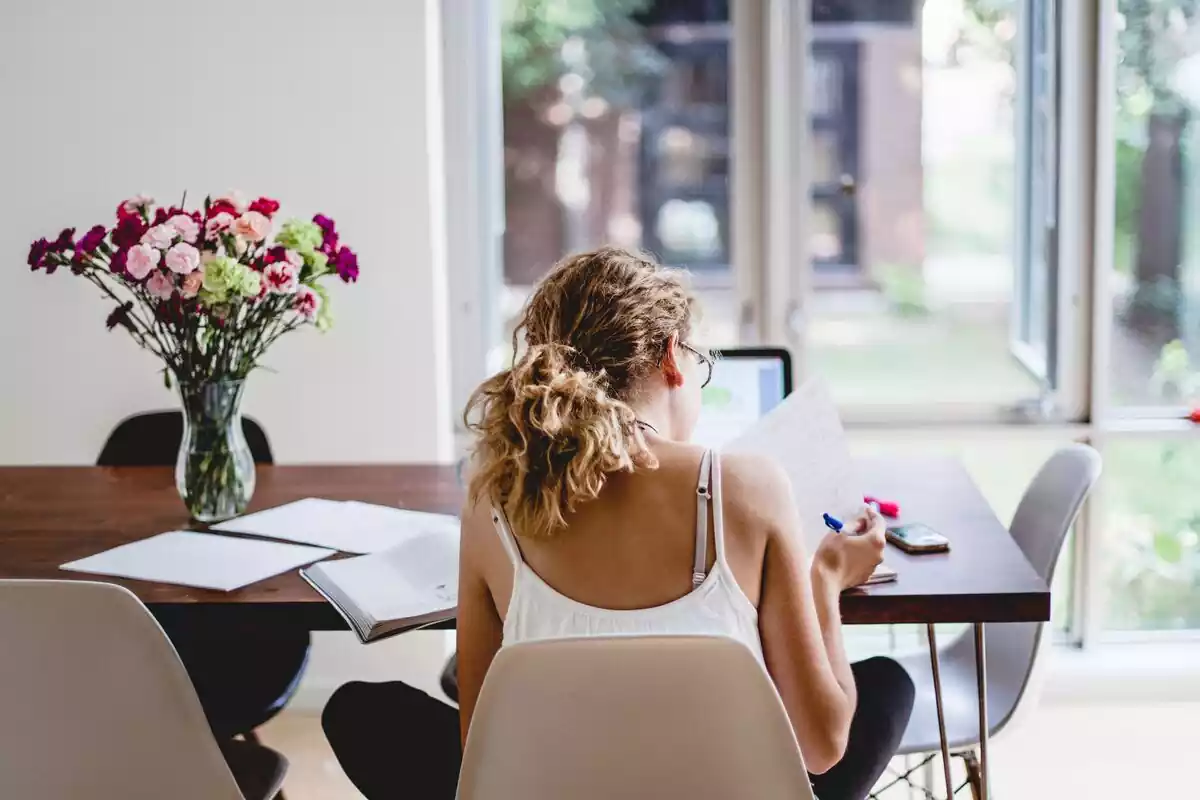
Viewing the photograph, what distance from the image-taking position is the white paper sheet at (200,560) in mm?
1924

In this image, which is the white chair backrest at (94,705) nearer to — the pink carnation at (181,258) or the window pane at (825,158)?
the pink carnation at (181,258)

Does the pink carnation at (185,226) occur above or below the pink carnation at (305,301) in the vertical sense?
above

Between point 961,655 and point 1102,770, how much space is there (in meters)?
0.77

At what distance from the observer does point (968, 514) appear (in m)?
2.11

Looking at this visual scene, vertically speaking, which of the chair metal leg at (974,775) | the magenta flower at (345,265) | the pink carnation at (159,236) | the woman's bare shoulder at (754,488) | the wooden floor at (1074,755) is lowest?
the wooden floor at (1074,755)

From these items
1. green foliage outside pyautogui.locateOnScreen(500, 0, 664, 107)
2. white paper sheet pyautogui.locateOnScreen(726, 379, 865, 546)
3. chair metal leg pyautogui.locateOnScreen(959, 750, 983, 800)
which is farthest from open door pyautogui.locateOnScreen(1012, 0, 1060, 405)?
white paper sheet pyautogui.locateOnScreen(726, 379, 865, 546)

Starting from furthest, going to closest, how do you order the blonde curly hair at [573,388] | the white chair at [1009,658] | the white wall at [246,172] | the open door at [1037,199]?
the open door at [1037,199] < the white wall at [246,172] < the white chair at [1009,658] < the blonde curly hair at [573,388]

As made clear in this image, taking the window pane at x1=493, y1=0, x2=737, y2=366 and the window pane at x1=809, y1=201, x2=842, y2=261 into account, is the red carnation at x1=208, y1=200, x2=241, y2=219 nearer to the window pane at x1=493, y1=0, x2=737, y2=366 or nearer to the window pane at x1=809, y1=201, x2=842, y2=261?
the window pane at x1=493, y1=0, x2=737, y2=366

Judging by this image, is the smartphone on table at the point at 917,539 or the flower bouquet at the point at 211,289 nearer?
Result: the smartphone on table at the point at 917,539

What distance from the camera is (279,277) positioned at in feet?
6.89

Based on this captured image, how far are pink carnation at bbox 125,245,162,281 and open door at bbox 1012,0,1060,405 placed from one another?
7.00 ft

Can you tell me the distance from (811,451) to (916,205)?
1676mm

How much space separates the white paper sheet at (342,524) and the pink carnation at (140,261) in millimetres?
437

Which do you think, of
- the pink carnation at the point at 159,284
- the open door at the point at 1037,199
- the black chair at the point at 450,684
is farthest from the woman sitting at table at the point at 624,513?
the open door at the point at 1037,199
